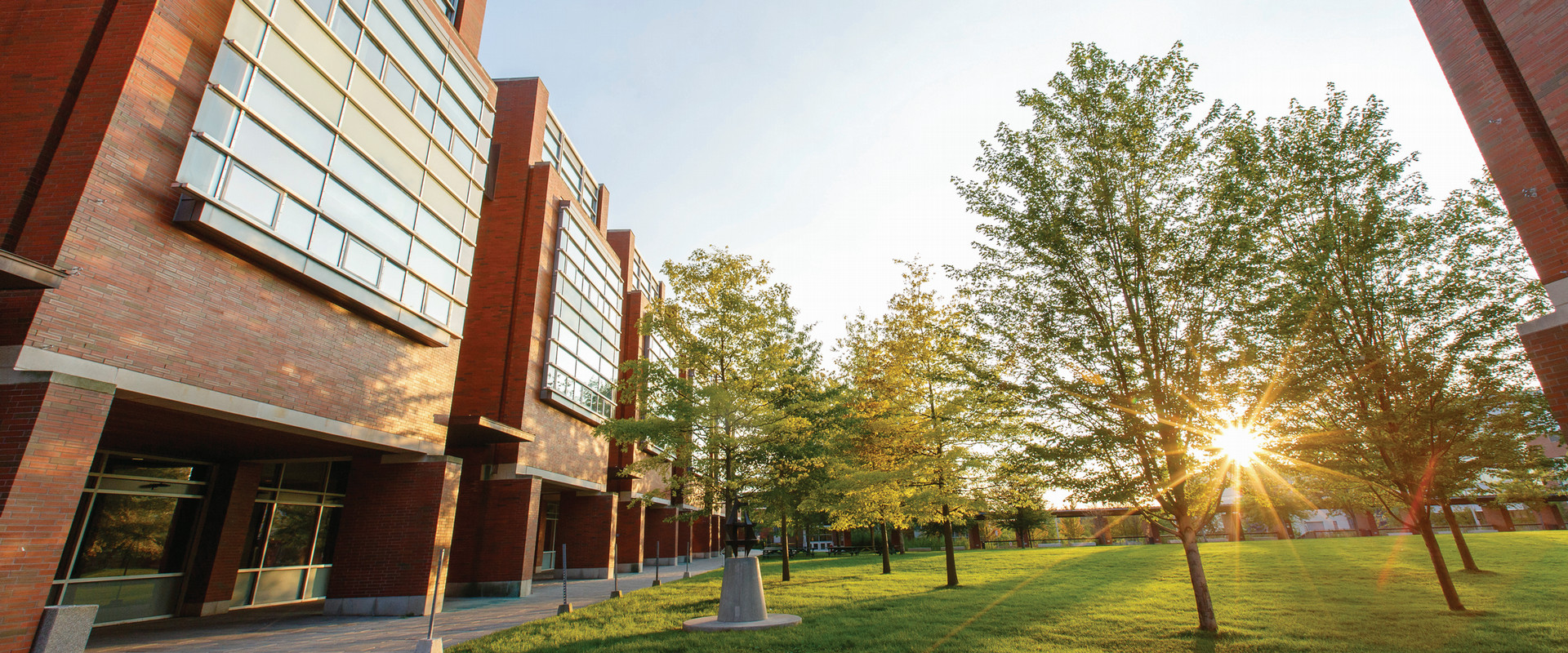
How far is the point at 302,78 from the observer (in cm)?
1080

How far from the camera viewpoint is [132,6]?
873 centimetres

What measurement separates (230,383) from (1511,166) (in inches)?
739

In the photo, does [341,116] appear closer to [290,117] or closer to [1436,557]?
[290,117]

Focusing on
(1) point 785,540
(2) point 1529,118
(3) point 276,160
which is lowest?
(1) point 785,540

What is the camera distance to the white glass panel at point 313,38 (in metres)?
10.5

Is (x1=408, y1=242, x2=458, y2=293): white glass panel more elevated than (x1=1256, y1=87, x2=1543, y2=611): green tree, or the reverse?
(x1=408, y1=242, x2=458, y2=293): white glass panel

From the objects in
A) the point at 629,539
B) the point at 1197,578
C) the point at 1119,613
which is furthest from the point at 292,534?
the point at 1197,578

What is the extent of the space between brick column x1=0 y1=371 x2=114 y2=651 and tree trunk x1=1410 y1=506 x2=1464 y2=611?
19.8 meters

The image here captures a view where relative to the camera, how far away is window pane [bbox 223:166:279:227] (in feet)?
30.5

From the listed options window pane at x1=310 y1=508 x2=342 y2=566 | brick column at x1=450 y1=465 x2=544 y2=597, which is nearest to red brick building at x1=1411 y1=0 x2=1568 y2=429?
brick column at x1=450 y1=465 x2=544 y2=597

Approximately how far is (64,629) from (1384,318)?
2036cm

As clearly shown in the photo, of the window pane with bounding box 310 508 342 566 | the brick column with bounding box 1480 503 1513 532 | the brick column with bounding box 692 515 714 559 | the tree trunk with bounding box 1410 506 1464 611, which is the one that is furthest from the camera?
the brick column with bounding box 692 515 714 559

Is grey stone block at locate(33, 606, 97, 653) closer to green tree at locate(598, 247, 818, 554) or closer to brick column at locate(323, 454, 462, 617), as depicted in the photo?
brick column at locate(323, 454, 462, 617)

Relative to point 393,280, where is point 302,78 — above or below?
above
